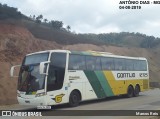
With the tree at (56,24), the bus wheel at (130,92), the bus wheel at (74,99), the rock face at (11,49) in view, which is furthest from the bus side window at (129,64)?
the tree at (56,24)

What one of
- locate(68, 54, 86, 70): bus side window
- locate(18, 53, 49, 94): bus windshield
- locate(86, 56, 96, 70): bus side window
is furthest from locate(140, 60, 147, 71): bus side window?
locate(18, 53, 49, 94): bus windshield

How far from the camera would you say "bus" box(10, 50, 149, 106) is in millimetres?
18188

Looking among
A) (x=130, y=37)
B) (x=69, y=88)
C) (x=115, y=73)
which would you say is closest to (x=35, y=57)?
(x=69, y=88)

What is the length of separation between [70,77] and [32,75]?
2.52 metres

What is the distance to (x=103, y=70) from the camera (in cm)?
2305

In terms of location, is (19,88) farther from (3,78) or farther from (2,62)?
(2,62)

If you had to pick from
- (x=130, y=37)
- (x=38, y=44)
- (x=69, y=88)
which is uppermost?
(x=130, y=37)

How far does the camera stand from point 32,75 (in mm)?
18422

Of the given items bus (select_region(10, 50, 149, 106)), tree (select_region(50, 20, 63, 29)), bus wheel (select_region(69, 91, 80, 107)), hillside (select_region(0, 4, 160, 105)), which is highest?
tree (select_region(50, 20, 63, 29))

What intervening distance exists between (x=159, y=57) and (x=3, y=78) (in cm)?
5961

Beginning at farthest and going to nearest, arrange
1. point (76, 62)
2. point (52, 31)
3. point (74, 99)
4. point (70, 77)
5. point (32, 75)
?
point (52, 31)
point (76, 62)
point (74, 99)
point (70, 77)
point (32, 75)

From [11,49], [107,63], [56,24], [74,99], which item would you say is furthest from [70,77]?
[56,24]

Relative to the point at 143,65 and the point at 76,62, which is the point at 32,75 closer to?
the point at 76,62

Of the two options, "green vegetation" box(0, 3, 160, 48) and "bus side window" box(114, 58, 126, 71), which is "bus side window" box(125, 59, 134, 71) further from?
"green vegetation" box(0, 3, 160, 48)
